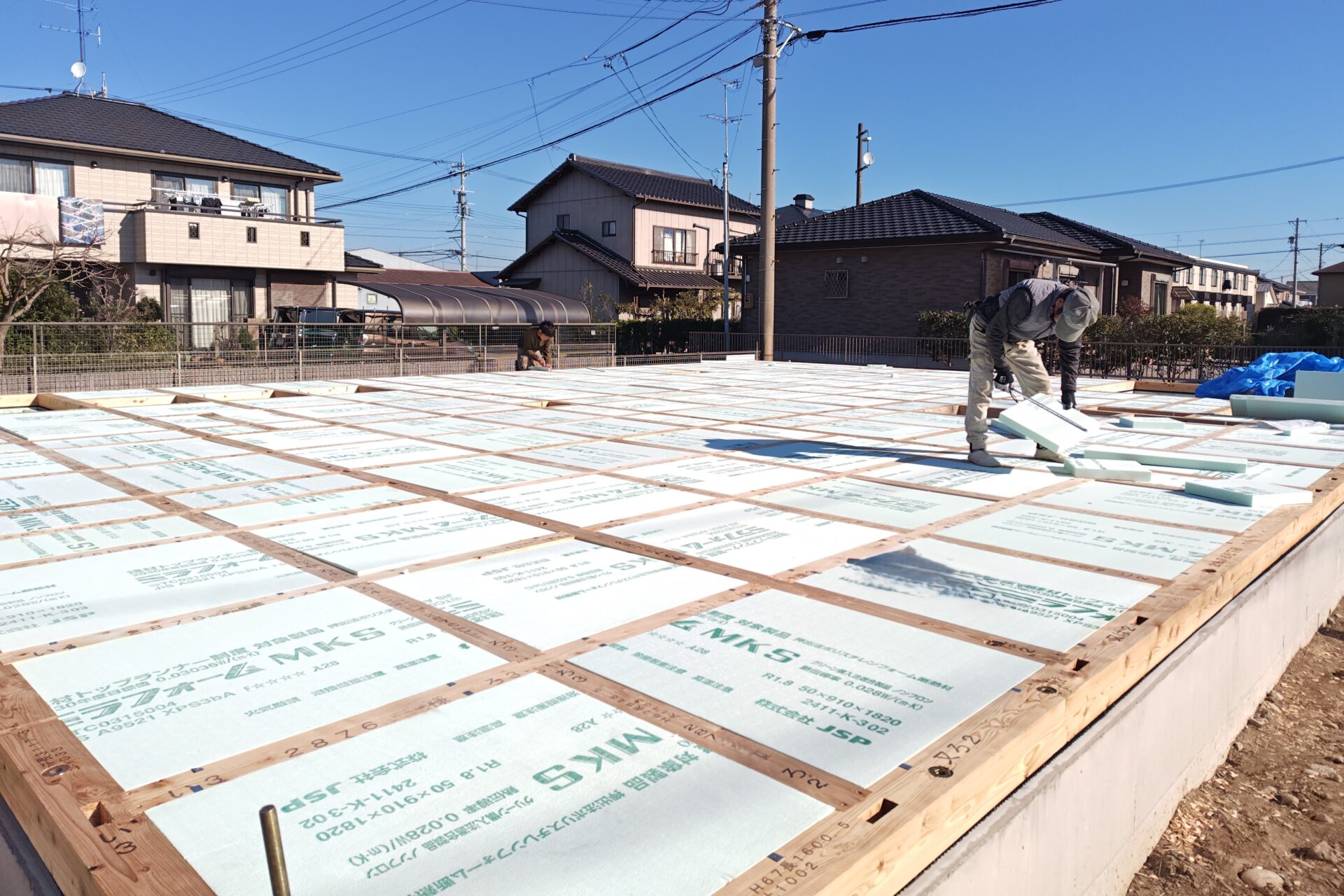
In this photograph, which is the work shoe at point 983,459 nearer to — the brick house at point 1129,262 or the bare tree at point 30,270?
the bare tree at point 30,270

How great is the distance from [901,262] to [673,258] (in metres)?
12.8

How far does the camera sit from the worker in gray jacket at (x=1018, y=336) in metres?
6.10

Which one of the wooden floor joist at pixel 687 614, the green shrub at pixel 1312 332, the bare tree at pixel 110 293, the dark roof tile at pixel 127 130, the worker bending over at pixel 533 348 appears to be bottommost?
the wooden floor joist at pixel 687 614

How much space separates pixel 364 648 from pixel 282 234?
2190 cm

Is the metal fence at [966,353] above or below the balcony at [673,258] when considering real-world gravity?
below

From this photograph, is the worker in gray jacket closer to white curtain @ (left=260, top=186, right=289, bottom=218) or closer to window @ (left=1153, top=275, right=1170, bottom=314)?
white curtain @ (left=260, top=186, right=289, bottom=218)

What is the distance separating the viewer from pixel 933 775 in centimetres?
215

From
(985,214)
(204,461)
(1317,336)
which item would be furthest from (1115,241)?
(204,461)

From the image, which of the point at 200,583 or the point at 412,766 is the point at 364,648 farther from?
the point at 200,583

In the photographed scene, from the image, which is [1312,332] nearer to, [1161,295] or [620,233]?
[1161,295]

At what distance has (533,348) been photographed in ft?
53.9

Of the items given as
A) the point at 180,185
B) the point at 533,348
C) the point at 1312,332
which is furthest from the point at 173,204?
the point at 1312,332

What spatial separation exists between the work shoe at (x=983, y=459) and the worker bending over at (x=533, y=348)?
1088 centimetres

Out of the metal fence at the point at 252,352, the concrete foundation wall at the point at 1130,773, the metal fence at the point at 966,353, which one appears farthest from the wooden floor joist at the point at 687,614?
the metal fence at the point at 966,353
